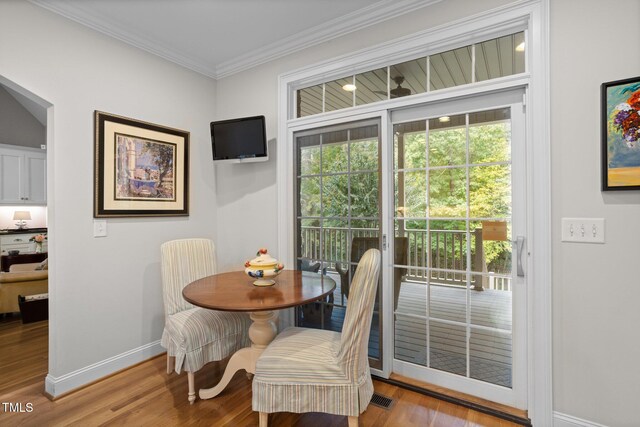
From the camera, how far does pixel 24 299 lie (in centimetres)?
361

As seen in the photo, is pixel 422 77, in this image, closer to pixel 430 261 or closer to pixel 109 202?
pixel 430 261

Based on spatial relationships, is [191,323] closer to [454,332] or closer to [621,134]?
[454,332]

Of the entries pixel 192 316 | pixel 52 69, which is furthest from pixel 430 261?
pixel 52 69

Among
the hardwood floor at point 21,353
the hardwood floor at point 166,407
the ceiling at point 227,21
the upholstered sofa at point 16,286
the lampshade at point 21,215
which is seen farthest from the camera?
the lampshade at point 21,215

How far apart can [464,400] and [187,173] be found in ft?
9.74

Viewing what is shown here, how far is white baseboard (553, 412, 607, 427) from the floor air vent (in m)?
0.93

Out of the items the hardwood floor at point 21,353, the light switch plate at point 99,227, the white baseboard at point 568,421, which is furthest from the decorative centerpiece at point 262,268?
the hardwood floor at point 21,353

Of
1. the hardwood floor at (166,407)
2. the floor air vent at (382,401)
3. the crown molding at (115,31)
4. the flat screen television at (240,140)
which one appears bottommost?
the hardwood floor at (166,407)

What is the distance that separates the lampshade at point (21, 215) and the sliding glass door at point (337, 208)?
6.76m

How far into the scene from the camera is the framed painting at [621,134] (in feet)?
5.24

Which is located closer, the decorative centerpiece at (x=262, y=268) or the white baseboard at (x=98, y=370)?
the decorative centerpiece at (x=262, y=268)

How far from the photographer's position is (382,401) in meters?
2.11

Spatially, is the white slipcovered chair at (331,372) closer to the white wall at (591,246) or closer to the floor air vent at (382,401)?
the floor air vent at (382,401)

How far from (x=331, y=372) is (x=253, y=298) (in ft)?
1.93
